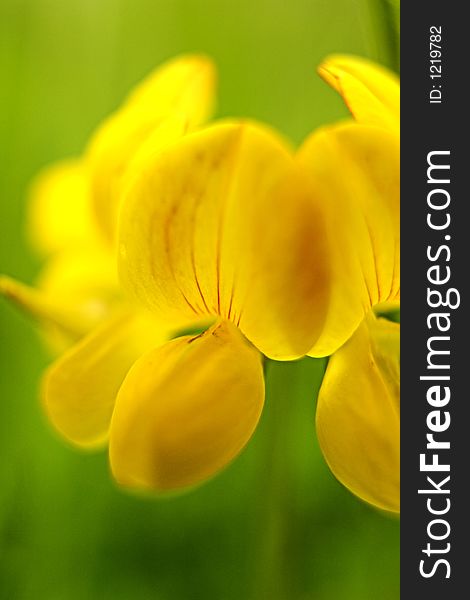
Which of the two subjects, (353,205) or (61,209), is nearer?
(353,205)

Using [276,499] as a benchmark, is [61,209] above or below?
above

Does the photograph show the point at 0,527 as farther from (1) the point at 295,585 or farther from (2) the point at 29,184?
(2) the point at 29,184

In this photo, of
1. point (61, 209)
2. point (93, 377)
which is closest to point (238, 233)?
point (93, 377)

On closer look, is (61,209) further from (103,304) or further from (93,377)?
(93,377)

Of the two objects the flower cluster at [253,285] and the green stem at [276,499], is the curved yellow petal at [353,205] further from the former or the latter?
the green stem at [276,499]

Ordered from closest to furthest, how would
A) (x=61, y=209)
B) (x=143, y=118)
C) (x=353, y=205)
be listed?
1. (x=353, y=205)
2. (x=143, y=118)
3. (x=61, y=209)

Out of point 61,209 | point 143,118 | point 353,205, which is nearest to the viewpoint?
point 353,205

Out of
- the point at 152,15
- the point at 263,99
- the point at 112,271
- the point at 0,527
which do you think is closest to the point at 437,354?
the point at 112,271
